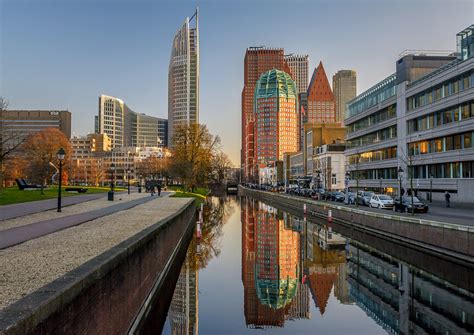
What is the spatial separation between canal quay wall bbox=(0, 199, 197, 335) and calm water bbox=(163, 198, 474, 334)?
63.6 inches

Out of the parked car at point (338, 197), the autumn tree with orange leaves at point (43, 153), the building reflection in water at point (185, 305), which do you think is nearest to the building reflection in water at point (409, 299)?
the building reflection in water at point (185, 305)

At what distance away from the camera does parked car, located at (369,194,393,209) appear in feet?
133

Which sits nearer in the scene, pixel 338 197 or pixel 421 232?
pixel 421 232

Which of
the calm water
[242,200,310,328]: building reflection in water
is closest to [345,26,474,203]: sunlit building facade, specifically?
[242,200,310,328]: building reflection in water

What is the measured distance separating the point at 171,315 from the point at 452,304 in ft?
34.6

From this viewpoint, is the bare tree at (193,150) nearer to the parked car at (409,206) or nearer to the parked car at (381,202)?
the parked car at (381,202)

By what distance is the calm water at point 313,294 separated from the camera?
14195mm

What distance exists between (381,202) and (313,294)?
1014 inches

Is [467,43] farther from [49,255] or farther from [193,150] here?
[49,255]

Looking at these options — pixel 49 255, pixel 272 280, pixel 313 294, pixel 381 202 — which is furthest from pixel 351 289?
pixel 381 202

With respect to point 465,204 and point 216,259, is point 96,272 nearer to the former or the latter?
point 216,259

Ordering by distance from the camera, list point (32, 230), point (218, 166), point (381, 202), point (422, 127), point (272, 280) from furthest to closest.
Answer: point (218, 166)
point (422, 127)
point (381, 202)
point (272, 280)
point (32, 230)

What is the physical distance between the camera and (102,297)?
852 cm

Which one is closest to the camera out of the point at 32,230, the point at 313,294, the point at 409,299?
the point at 409,299
